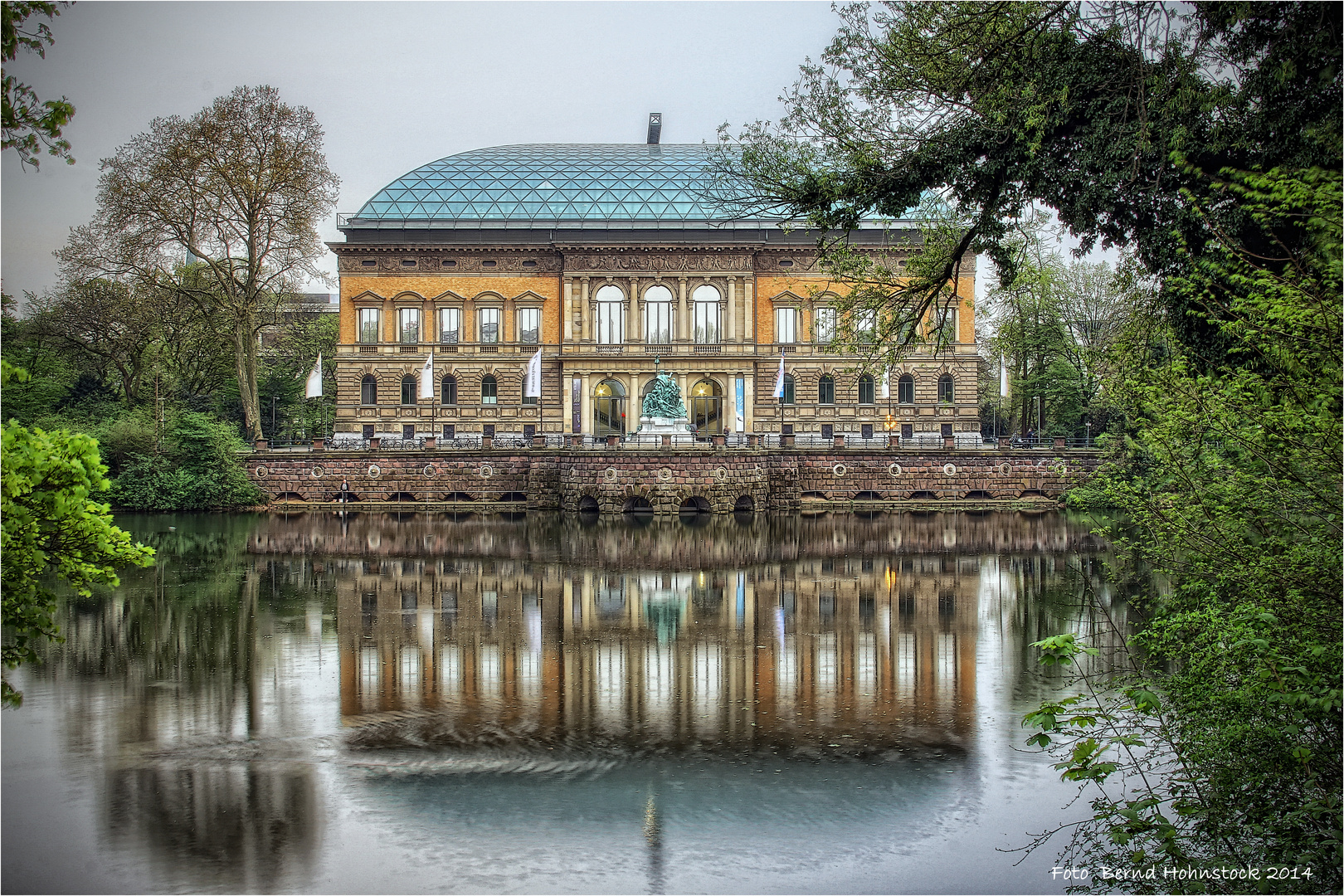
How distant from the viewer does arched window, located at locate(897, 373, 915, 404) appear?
66750mm

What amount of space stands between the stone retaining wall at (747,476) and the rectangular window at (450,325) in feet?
41.8

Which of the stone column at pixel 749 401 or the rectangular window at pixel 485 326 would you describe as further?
the rectangular window at pixel 485 326

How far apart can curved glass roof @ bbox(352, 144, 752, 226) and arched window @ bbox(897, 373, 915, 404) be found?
47.3 feet

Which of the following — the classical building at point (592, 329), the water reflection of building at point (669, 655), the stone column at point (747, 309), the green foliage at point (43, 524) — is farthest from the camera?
the stone column at point (747, 309)

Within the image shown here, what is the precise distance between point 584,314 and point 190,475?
2365 centimetres

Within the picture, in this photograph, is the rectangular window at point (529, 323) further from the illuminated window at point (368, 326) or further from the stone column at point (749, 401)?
the stone column at point (749, 401)

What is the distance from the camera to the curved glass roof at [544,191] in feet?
219

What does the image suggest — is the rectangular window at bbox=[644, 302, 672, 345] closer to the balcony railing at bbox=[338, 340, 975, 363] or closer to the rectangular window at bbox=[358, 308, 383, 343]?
the balcony railing at bbox=[338, 340, 975, 363]

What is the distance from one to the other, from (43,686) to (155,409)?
39479 mm

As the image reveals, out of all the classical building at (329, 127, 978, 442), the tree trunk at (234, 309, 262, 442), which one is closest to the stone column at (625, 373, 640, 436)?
the classical building at (329, 127, 978, 442)

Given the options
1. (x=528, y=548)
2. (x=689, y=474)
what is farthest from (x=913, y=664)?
(x=689, y=474)

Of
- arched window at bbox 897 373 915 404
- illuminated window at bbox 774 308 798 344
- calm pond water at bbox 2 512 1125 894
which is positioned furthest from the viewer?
arched window at bbox 897 373 915 404

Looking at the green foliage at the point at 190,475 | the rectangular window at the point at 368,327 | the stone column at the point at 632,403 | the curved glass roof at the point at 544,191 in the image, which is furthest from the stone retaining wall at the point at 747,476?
the curved glass roof at the point at 544,191

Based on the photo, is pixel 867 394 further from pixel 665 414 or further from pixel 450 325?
pixel 450 325
